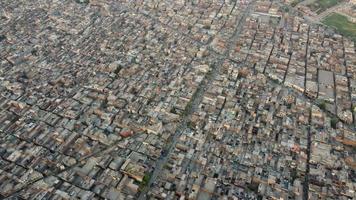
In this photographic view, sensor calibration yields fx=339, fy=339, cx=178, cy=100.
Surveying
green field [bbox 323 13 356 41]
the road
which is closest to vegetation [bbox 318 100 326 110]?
Answer: the road

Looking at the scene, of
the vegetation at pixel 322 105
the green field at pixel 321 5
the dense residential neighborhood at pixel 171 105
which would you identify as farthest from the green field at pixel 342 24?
the vegetation at pixel 322 105

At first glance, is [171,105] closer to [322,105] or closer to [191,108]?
[191,108]

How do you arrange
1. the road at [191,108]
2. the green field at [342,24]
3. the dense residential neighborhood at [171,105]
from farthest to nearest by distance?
the green field at [342,24] → the road at [191,108] → the dense residential neighborhood at [171,105]

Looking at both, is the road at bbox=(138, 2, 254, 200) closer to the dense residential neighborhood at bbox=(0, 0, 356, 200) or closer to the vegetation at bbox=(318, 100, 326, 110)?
the dense residential neighborhood at bbox=(0, 0, 356, 200)

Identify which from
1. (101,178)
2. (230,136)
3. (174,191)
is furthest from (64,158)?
(230,136)

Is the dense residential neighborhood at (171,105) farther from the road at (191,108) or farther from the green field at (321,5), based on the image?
the green field at (321,5)

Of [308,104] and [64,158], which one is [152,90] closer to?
[64,158]
